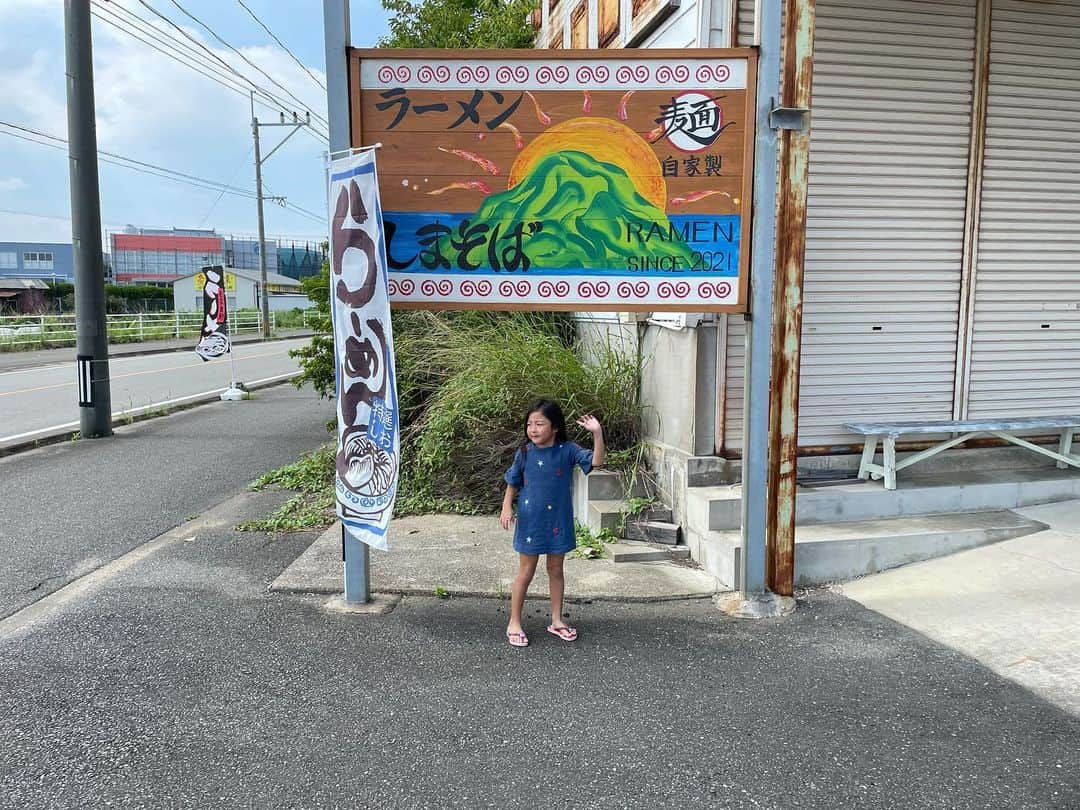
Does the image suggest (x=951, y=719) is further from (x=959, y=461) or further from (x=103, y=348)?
(x=103, y=348)

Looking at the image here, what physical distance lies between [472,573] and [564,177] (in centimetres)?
251

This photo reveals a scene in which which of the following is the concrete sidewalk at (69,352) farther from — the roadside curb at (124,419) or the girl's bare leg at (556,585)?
the girl's bare leg at (556,585)

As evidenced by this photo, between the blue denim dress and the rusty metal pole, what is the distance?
119 centimetres

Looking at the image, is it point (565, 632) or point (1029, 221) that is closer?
point (565, 632)

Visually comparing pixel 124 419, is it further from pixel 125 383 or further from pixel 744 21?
pixel 744 21

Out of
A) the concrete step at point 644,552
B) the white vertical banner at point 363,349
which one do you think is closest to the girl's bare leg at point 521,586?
the white vertical banner at point 363,349

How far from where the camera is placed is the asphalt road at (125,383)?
1228 centimetres

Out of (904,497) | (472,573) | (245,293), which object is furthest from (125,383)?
(245,293)

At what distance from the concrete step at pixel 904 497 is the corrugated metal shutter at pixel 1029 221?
628 millimetres

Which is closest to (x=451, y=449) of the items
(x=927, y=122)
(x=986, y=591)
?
(x=986, y=591)

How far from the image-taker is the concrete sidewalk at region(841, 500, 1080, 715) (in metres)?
3.87

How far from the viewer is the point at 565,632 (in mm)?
4266

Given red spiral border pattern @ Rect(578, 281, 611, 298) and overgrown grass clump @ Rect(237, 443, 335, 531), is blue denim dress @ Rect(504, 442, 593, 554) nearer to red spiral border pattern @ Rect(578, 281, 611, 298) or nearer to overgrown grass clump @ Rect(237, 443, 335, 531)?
red spiral border pattern @ Rect(578, 281, 611, 298)

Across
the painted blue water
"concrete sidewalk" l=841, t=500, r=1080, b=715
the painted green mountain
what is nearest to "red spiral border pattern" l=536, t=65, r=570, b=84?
the painted green mountain
